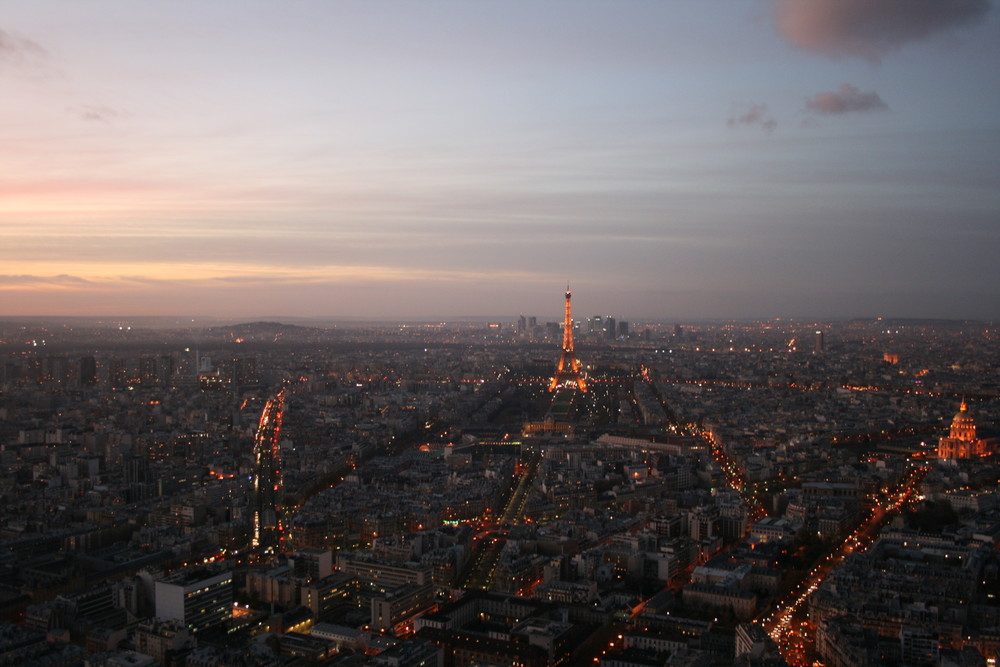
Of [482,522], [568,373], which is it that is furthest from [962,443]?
[568,373]

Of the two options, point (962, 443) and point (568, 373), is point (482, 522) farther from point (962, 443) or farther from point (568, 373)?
point (568, 373)

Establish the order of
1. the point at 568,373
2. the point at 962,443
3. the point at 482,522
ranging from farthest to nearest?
1. the point at 568,373
2. the point at 962,443
3. the point at 482,522

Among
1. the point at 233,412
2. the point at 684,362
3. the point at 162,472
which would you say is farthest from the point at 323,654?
the point at 684,362

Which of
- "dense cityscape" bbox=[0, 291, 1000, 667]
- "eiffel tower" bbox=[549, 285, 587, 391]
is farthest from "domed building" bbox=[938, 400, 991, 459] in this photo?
"eiffel tower" bbox=[549, 285, 587, 391]

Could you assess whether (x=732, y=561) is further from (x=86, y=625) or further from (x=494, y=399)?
(x=494, y=399)

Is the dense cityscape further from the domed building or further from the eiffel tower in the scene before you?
the eiffel tower

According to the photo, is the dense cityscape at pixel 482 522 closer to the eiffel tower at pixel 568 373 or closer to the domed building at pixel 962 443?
the domed building at pixel 962 443
